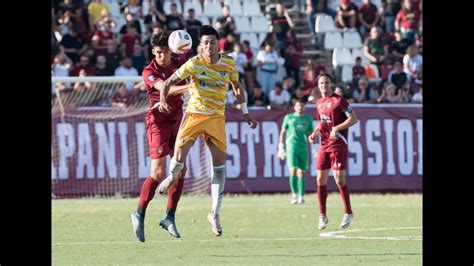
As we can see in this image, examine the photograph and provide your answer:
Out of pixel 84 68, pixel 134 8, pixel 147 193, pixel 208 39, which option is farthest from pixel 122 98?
pixel 208 39

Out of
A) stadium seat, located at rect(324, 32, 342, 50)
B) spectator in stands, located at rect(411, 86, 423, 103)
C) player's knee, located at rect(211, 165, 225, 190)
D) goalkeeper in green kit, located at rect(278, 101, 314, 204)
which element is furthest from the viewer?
stadium seat, located at rect(324, 32, 342, 50)

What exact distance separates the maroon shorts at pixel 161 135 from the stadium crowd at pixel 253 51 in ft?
41.7

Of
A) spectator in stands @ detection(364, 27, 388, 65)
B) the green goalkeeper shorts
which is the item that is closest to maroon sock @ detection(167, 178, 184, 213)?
the green goalkeeper shorts

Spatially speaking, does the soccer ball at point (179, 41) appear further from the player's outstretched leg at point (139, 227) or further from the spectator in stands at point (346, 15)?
the spectator in stands at point (346, 15)

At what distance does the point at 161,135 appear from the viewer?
16.2m

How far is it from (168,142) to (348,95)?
16.3 metres

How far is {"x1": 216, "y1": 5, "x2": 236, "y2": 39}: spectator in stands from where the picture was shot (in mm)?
33125

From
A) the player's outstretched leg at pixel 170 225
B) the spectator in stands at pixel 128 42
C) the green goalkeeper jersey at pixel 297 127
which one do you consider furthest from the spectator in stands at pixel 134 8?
the player's outstretched leg at pixel 170 225

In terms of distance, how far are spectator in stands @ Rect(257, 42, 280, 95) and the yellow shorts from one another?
1644 cm

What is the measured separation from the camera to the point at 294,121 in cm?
2661

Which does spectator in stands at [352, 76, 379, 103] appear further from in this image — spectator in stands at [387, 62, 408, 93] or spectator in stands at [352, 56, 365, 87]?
spectator in stands at [387, 62, 408, 93]

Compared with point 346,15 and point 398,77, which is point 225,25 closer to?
point 346,15
